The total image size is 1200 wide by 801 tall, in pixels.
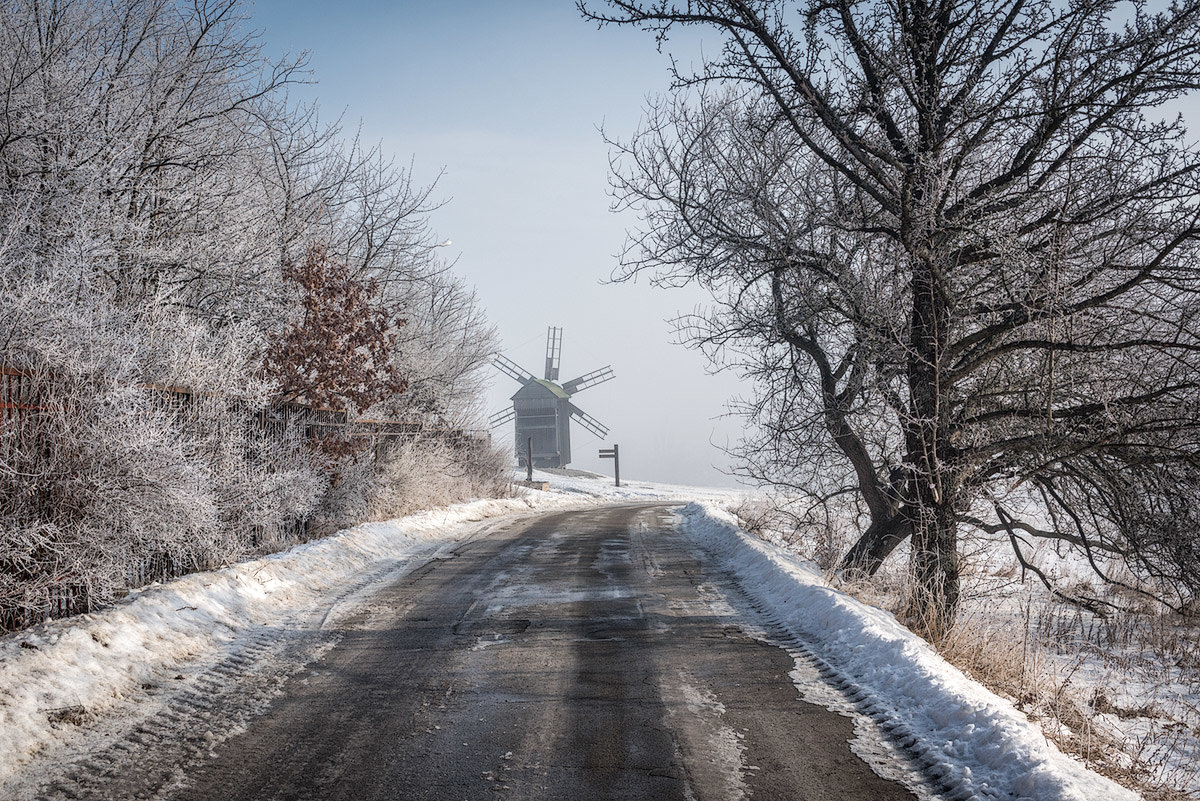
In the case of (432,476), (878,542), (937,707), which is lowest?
(937,707)

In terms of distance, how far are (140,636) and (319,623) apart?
1.71 metres

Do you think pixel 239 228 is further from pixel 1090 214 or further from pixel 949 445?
pixel 1090 214

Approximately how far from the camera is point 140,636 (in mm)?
6121

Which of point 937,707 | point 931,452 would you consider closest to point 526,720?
point 937,707

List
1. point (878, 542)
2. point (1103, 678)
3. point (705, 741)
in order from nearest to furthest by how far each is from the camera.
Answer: point (705, 741) → point (1103, 678) → point (878, 542)

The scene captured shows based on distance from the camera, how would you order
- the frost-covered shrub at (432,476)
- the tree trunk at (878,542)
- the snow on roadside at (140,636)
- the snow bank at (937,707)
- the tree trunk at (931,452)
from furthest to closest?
the frost-covered shrub at (432,476), the tree trunk at (878,542), the tree trunk at (931,452), the snow on roadside at (140,636), the snow bank at (937,707)

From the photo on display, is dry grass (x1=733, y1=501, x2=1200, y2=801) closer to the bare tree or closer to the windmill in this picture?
the bare tree

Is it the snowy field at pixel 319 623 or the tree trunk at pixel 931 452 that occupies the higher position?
the tree trunk at pixel 931 452

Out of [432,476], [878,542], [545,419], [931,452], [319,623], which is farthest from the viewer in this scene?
[545,419]

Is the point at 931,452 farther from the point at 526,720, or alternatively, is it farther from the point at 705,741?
the point at 526,720

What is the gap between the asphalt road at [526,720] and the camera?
3.92 m

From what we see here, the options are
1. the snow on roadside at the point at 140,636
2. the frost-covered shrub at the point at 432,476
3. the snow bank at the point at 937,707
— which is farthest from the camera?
the frost-covered shrub at the point at 432,476

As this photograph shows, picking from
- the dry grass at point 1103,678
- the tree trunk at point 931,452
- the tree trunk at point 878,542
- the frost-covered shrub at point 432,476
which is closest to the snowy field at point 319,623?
the dry grass at point 1103,678

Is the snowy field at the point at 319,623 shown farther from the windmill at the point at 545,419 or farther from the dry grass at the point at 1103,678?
the windmill at the point at 545,419
